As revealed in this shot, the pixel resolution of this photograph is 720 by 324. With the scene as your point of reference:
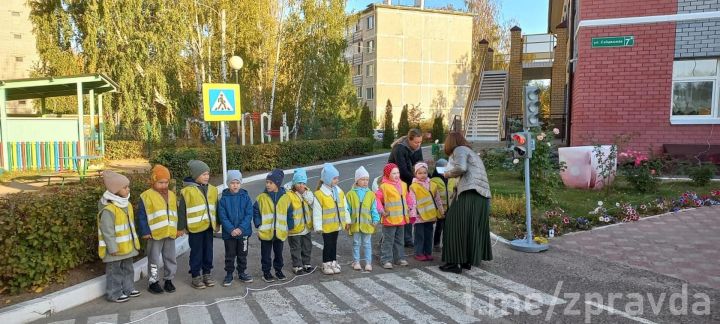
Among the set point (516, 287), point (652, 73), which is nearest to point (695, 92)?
point (652, 73)

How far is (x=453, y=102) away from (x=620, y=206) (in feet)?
138

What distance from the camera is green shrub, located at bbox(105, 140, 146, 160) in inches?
783

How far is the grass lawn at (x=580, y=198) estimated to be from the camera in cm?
851

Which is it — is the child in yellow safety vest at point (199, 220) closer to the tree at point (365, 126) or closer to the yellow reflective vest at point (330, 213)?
the yellow reflective vest at point (330, 213)

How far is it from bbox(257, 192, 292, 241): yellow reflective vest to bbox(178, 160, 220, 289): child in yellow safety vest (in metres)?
0.54

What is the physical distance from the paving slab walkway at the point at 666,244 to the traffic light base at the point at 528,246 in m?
0.43

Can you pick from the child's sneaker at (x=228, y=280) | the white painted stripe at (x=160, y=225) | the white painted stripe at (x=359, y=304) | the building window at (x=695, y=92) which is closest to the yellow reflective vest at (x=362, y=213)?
the white painted stripe at (x=359, y=304)

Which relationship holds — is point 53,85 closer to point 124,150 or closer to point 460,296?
point 124,150

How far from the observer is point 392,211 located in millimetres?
6258

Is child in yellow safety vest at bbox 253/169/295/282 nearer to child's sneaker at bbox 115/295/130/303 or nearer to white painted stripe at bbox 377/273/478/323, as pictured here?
white painted stripe at bbox 377/273/478/323

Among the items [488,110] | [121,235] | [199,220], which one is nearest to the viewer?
[121,235]

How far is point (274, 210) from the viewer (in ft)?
18.9

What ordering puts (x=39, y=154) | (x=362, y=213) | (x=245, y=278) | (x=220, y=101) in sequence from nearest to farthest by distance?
(x=245, y=278) → (x=362, y=213) → (x=220, y=101) → (x=39, y=154)

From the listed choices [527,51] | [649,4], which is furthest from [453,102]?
[649,4]
